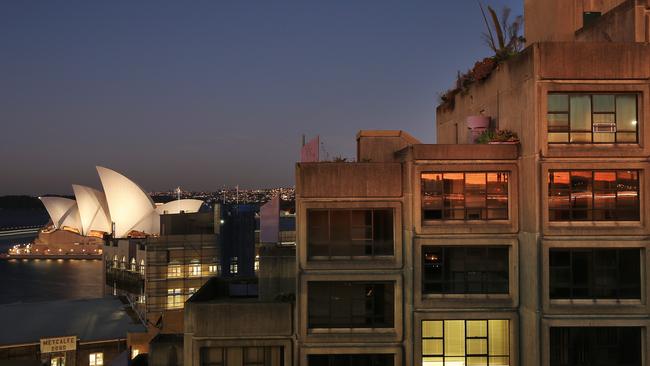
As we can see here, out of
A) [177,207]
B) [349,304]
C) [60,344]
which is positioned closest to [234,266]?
[60,344]

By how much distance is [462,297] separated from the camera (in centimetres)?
1878

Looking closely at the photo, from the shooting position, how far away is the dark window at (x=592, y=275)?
1809 cm

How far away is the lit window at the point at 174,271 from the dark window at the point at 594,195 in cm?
5107

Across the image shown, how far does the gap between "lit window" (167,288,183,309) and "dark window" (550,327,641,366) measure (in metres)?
49.0

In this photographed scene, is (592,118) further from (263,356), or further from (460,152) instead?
(263,356)

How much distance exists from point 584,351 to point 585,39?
1182cm

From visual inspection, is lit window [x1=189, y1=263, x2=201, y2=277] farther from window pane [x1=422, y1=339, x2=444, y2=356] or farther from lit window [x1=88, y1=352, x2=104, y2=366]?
window pane [x1=422, y1=339, x2=444, y2=356]

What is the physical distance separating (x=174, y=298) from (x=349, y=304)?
45396mm

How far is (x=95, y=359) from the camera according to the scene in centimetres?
4359

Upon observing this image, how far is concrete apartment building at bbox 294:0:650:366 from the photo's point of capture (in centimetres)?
1775

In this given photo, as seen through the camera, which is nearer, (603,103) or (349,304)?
(603,103)

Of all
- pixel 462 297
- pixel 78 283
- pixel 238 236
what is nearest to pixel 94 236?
pixel 78 283

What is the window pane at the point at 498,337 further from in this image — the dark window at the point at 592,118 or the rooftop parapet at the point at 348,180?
the dark window at the point at 592,118

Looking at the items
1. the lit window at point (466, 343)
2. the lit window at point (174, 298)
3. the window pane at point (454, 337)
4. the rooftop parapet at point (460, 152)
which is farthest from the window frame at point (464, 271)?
the lit window at point (174, 298)
